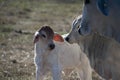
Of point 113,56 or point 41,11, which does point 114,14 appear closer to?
point 113,56

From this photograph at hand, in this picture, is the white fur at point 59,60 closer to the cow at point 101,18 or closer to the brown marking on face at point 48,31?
the brown marking on face at point 48,31

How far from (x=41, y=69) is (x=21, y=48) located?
515 centimetres

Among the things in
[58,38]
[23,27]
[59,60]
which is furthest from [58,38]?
[23,27]

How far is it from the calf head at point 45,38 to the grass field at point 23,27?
1578 millimetres

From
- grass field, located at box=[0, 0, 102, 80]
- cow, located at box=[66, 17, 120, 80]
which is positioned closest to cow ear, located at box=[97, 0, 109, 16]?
cow, located at box=[66, 17, 120, 80]

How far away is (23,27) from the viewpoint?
59.2 ft

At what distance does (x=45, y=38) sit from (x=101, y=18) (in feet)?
4.53

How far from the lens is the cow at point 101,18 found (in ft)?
22.6

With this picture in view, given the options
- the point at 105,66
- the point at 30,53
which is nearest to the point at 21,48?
the point at 30,53

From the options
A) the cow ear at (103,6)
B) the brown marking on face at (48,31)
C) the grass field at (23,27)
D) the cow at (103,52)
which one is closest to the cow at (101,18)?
the cow ear at (103,6)

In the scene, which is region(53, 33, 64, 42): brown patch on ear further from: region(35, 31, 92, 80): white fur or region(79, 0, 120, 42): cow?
region(79, 0, 120, 42): cow

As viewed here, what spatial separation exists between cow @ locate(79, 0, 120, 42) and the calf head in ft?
3.12

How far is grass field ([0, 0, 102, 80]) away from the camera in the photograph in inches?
422

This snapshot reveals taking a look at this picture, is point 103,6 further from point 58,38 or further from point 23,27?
point 23,27
